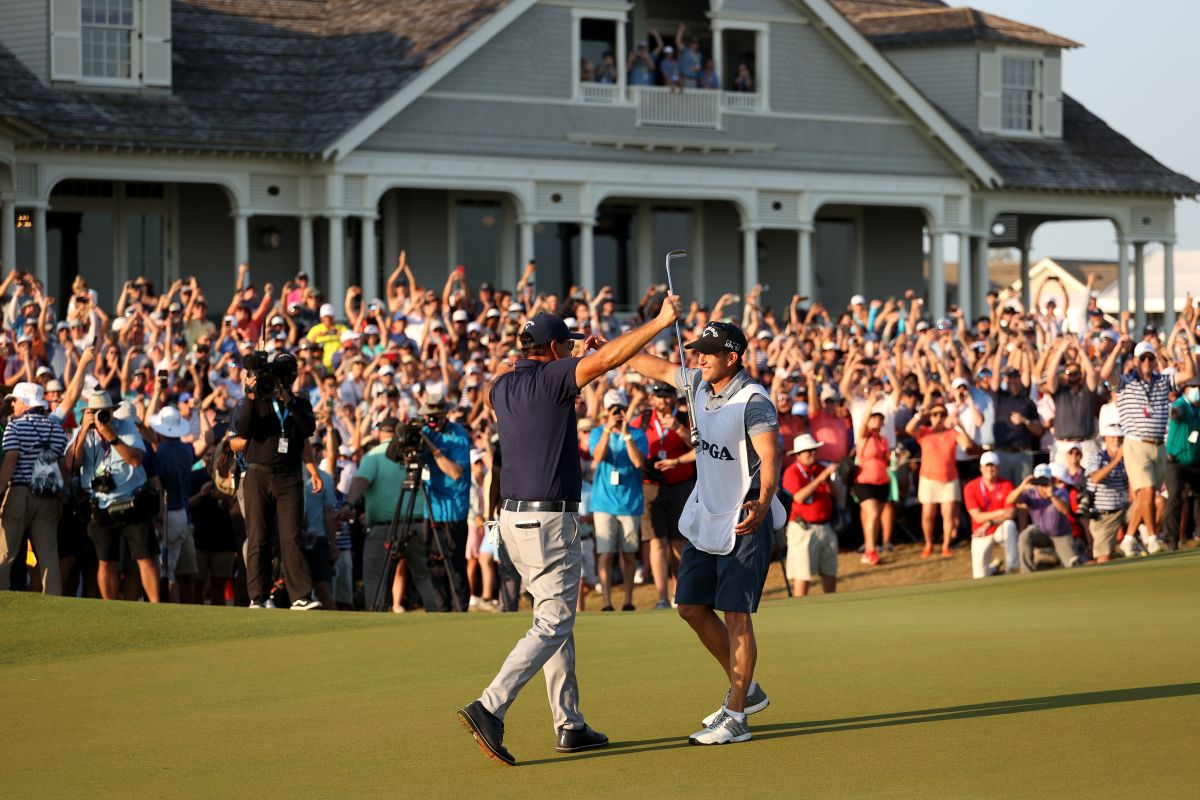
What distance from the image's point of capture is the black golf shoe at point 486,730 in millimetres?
7465

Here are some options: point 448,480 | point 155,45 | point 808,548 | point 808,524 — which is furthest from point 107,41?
point 808,548

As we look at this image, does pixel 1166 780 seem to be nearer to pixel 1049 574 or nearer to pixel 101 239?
pixel 1049 574

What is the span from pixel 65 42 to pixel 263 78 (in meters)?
3.15

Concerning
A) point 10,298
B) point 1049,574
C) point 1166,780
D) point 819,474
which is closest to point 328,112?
point 10,298

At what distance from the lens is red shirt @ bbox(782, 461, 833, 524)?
17656 millimetres

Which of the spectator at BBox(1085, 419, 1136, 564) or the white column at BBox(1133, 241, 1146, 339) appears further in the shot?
the white column at BBox(1133, 241, 1146, 339)

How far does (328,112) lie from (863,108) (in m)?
9.66

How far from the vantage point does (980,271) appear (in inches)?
1383

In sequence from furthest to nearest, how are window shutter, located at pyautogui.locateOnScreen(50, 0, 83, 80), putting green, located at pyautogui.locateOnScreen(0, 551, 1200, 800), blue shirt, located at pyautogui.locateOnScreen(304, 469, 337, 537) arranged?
window shutter, located at pyautogui.locateOnScreen(50, 0, 83, 80), blue shirt, located at pyautogui.locateOnScreen(304, 469, 337, 537), putting green, located at pyautogui.locateOnScreen(0, 551, 1200, 800)

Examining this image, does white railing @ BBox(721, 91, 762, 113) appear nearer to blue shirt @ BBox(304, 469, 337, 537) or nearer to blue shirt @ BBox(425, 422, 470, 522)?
blue shirt @ BBox(425, 422, 470, 522)

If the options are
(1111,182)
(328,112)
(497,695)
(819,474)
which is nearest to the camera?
(497,695)

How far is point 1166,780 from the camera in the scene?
685cm

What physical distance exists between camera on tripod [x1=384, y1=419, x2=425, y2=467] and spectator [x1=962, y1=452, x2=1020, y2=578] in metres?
6.11

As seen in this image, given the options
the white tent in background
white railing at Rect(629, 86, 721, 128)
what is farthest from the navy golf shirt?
the white tent in background
